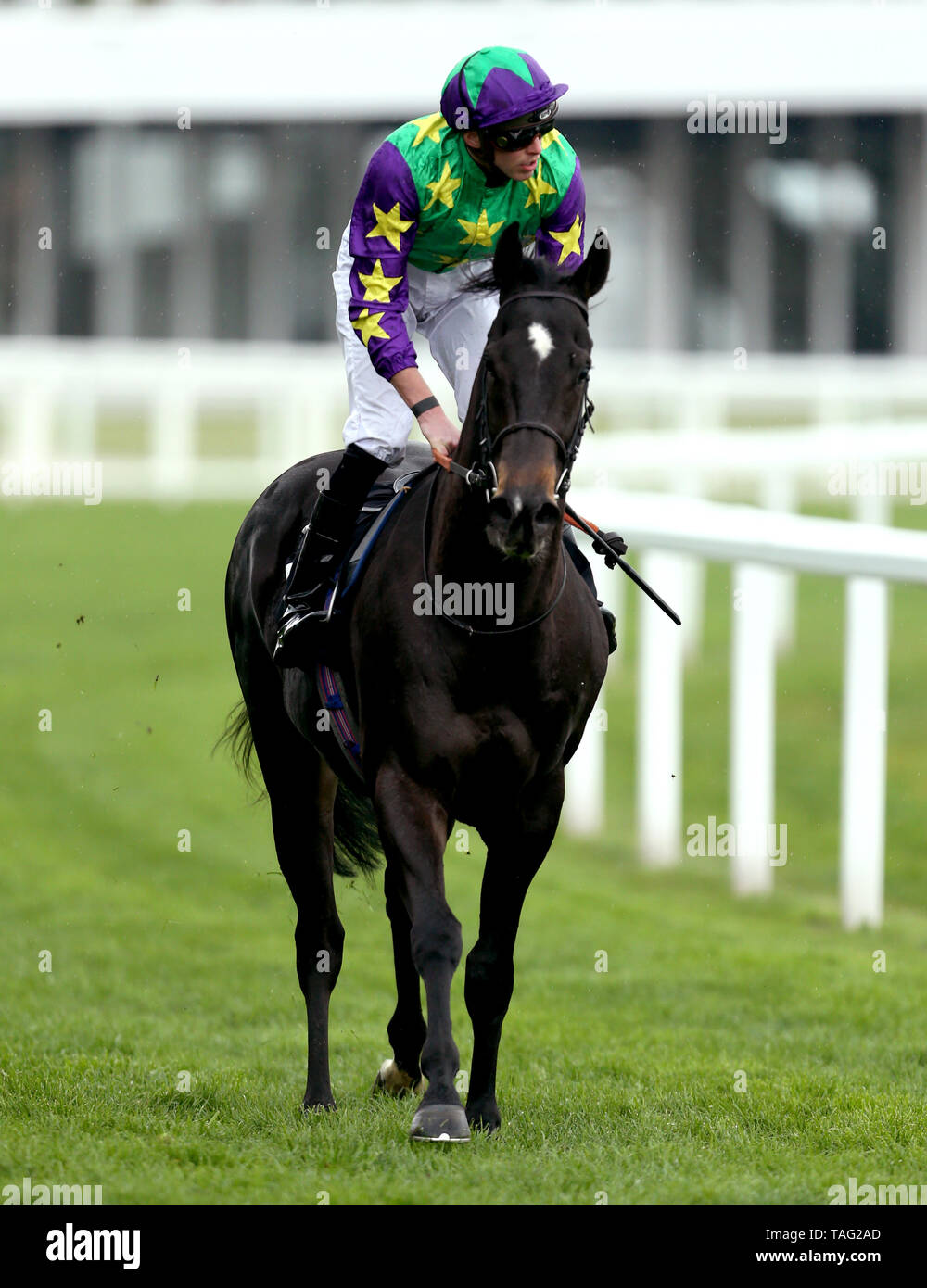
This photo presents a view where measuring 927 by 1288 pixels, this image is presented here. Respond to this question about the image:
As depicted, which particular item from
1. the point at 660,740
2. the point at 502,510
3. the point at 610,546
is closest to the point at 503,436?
the point at 502,510

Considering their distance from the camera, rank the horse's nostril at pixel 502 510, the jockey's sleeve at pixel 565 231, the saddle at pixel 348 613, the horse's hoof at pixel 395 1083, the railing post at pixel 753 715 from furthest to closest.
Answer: the railing post at pixel 753 715 → the horse's hoof at pixel 395 1083 → the saddle at pixel 348 613 → the jockey's sleeve at pixel 565 231 → the horse's nostril at pixel 502 510

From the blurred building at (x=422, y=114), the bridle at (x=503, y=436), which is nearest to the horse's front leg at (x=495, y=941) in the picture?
the bridle at (x=503, y=436)

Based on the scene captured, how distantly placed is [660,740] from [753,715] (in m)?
0.66

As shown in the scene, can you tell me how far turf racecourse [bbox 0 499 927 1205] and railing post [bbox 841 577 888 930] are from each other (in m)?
0.29

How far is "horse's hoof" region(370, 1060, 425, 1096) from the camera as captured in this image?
5293 mm

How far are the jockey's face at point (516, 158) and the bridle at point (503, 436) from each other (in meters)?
0.36

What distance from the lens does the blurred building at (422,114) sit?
21812 mm

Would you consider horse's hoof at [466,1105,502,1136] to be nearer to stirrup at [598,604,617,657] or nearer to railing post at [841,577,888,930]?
stirrup at [598,604,617,657]

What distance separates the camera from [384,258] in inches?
182

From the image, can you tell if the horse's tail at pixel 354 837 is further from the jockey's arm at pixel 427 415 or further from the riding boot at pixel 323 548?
the jockey's arm at pixel 427 415

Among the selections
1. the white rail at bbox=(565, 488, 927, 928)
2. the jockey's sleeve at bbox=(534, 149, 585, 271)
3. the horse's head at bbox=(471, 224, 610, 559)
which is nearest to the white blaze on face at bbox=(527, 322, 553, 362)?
the horse's head at bbox=(471, 224, 610, 559)

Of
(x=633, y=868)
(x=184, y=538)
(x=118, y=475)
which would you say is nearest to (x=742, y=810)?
(x=633, y=868)

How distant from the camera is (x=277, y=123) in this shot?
23.6 meters

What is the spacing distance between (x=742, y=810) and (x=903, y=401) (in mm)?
8722
